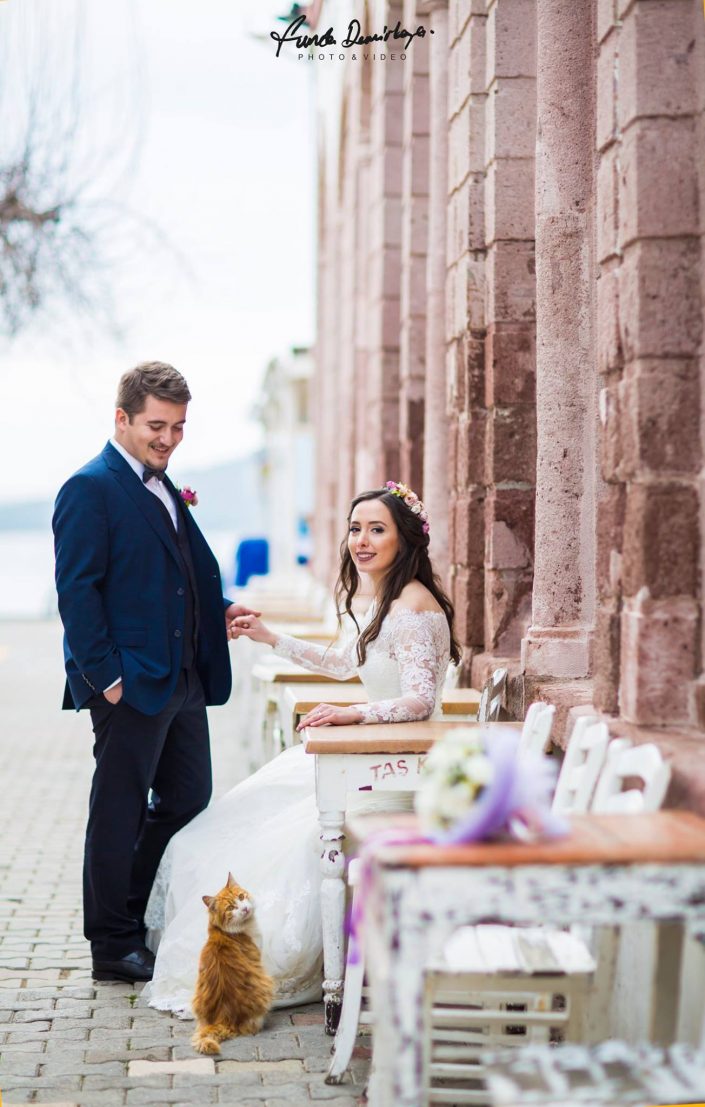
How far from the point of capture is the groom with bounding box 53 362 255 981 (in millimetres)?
5250

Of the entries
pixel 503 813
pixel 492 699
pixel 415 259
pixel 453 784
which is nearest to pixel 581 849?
pixel 503 813

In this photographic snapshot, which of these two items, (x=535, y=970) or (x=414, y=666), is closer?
(x=535, y=970)

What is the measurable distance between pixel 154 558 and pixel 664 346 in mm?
2114

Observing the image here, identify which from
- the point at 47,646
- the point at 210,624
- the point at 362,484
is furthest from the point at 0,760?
the point at 47,646

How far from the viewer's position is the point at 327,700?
19.7 ft

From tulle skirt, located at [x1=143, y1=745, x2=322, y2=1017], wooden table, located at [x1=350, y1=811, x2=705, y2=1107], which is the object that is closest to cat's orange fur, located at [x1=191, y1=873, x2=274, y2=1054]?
tulle skirt, located at [x1=143, y1=745, x2=322, y2=1017]

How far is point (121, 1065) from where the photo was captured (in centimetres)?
452

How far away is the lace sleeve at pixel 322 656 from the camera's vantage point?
557 cm

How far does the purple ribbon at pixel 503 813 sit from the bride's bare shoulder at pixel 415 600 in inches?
75.4

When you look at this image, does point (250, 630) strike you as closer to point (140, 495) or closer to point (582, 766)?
point (140, 495)

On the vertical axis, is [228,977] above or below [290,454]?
below

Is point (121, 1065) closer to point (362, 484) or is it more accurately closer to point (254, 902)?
point (254, 902)

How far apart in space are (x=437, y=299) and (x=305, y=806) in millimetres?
3749

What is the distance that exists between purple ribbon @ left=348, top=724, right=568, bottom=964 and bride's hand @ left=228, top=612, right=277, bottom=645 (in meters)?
2.54
